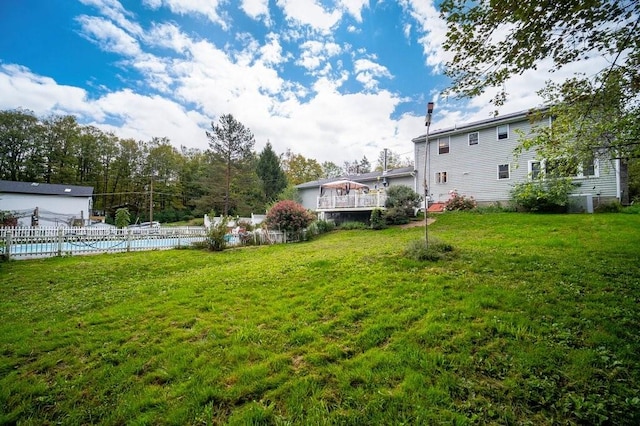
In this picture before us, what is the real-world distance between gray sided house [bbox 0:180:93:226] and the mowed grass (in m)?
23.4

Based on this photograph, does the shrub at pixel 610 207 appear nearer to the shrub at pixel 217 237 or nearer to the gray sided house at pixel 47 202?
the shrub at pixel 217 237

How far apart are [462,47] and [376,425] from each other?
563cm

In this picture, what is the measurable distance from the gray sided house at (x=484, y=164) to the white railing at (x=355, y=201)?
5.74m

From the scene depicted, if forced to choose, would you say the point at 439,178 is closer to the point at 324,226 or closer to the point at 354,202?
the point at 354,202

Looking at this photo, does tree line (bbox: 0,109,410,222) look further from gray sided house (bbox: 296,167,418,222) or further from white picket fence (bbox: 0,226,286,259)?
white picket fence (bbox: 0,226,286,259)

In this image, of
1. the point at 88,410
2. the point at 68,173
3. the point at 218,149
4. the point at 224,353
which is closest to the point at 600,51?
the point at 224,353

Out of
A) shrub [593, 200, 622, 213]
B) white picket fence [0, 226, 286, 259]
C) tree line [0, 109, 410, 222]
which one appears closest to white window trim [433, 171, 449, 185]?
shrub [593, 200, 622, 213]

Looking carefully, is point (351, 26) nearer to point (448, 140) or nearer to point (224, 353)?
point (448, 140)

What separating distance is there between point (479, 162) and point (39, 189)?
3842cm

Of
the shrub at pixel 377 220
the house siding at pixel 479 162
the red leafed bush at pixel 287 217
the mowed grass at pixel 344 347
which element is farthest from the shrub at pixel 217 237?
the house siding at pixel 479 162

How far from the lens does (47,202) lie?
2489cm

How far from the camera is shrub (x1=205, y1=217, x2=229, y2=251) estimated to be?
11977 mm

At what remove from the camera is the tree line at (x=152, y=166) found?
102ft

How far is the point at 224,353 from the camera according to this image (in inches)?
124
